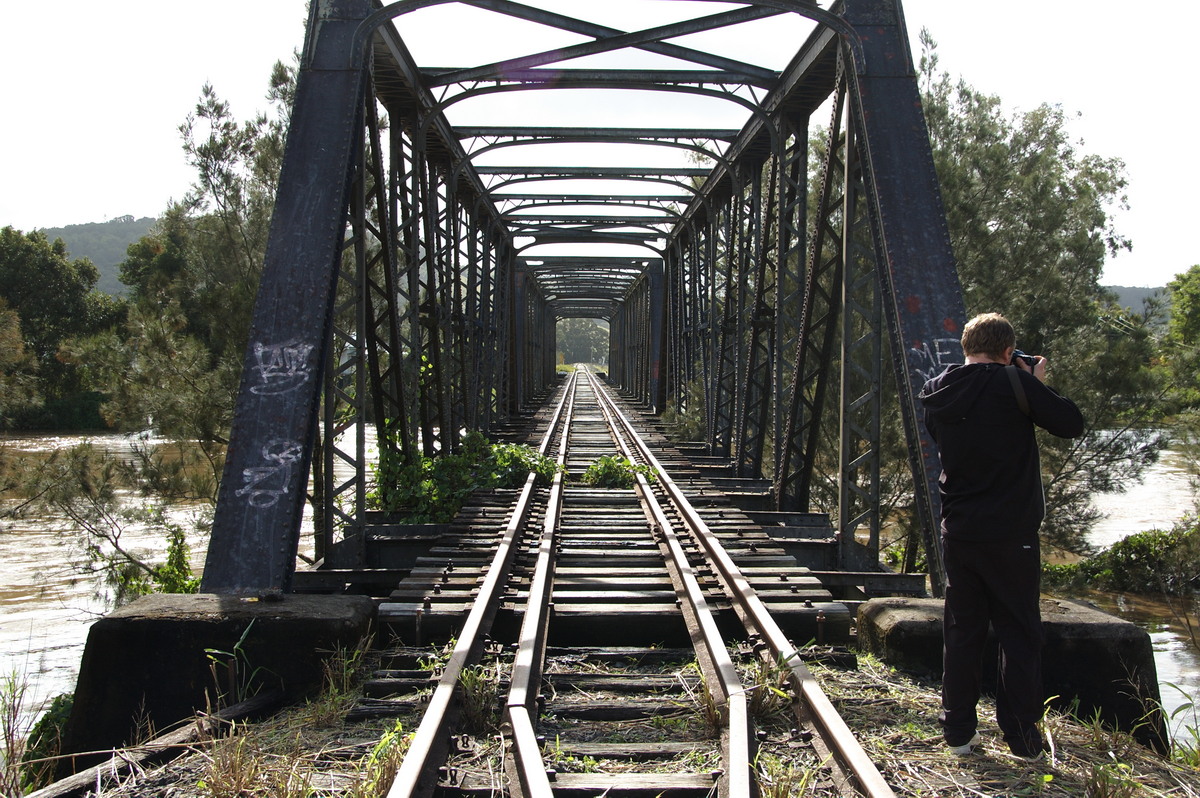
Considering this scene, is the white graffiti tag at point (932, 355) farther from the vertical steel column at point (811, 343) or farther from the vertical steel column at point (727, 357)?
the vertical steel column at point (727, 357)

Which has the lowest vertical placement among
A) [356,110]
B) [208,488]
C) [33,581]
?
[33,581]

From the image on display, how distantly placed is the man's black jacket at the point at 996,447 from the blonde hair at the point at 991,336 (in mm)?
82

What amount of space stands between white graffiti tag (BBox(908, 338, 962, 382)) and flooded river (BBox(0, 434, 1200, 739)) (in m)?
4.80

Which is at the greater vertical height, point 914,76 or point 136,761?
point 914,76

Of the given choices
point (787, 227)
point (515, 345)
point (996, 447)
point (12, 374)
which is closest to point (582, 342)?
point (515, 345)

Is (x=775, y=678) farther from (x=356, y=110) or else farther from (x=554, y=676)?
(x=356, y=110)

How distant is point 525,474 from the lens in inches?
415

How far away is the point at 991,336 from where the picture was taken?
11.0 feet

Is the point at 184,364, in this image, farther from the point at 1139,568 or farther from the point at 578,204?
the point at 1139,568

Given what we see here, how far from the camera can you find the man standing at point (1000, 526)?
126 inches

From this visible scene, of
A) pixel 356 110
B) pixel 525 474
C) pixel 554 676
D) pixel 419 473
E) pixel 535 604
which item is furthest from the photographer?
pixel 525 474

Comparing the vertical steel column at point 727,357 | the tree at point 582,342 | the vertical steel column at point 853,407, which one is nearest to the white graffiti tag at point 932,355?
the vertical steel column at point 853,407

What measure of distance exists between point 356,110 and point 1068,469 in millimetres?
14005

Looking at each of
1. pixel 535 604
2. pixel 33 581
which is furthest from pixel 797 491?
pixel 33 581
